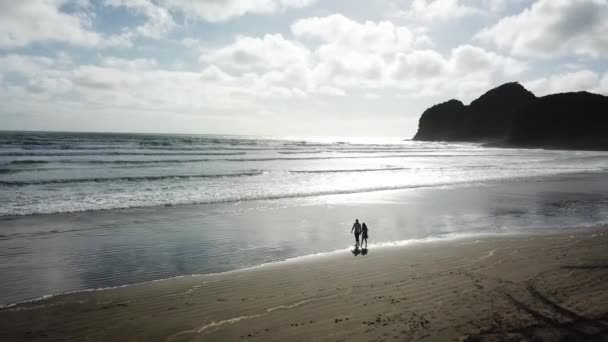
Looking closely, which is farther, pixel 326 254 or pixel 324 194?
pixel 324 194

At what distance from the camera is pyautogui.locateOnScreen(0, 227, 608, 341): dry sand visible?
7.36 m

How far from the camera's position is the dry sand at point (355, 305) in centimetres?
736

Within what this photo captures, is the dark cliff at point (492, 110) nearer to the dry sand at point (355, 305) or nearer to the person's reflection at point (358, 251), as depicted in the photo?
the person's reflection at point (358, 251)

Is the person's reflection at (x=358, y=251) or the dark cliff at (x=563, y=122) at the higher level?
the dark cliff at (x=563, y=122)

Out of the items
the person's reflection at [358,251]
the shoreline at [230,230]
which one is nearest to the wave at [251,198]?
the shoreline at [230,230]

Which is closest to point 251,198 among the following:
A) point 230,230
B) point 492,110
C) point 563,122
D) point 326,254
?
point 230,230

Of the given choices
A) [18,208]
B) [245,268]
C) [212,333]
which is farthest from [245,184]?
[212,333]

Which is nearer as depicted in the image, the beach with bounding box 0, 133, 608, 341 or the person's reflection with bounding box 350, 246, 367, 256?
the beach with bounding box 0, 133, 608, 341

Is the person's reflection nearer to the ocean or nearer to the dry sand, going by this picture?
the ocean

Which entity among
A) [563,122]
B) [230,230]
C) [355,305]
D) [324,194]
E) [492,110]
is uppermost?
[492,110]

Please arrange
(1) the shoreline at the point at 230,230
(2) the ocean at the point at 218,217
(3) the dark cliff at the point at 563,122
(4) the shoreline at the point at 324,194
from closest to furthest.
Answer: (1) the shoreline at the point at 230,230 < (2) the ocean at the point at 218,217 < (4) the shoreline at the point at 324,194 < (3) the dark cliff at the point at 563,122

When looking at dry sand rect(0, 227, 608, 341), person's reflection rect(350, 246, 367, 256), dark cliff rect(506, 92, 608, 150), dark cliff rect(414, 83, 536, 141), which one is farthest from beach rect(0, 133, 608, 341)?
dark cliff rect(414, 83, 536, 141)

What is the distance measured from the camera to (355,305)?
857 cm

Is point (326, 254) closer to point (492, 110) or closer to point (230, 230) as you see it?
point (230, 230)
